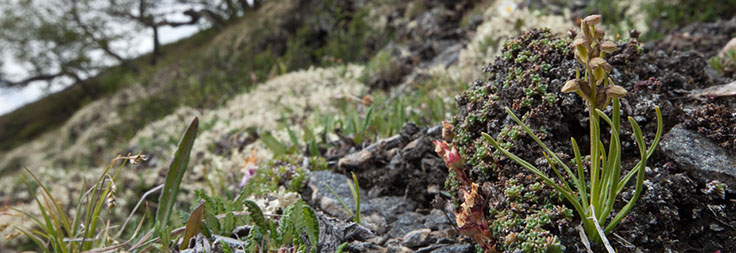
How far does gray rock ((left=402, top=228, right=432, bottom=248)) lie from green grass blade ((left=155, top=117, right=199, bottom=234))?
4.11 feet

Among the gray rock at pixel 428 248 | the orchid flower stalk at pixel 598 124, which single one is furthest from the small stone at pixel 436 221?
the orchid flower stalk at pixel 598 124

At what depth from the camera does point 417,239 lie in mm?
1773

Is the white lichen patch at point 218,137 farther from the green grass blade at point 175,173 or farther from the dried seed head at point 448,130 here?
the dried seed head at point 448,130

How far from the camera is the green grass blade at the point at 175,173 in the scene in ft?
6.81

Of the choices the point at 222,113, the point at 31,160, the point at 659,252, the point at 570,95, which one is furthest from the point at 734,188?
the point at 31,160

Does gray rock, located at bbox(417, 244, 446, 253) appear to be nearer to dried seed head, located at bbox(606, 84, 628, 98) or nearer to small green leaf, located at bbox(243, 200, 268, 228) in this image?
small green leaf, located at bbox(243, 200, 268, 228)

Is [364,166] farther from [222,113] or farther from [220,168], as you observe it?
[222,113]

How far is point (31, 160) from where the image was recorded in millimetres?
10906

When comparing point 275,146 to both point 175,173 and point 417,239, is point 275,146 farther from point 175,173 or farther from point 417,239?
point 417,239

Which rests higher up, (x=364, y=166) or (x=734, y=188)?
(x=734, y=188)

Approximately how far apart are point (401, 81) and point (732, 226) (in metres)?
4.30

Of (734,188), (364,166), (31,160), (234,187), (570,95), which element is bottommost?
(31,160)

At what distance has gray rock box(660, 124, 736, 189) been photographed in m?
1.46

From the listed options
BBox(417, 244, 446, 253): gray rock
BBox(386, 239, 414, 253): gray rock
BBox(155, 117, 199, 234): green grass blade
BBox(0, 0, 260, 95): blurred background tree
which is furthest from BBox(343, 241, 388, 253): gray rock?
BBox(0, 0, 260, 95): blurred background tree
